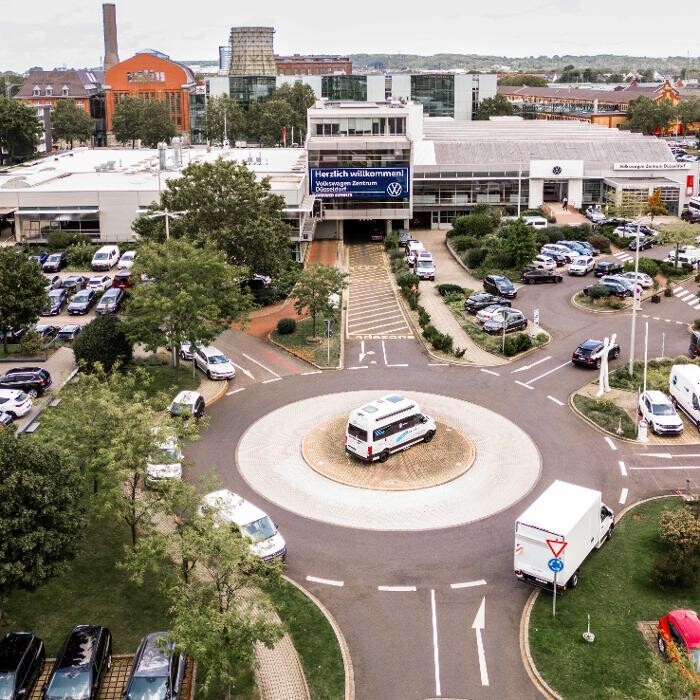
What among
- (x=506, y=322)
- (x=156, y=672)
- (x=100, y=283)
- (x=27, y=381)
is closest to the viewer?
(x=156, y=672)

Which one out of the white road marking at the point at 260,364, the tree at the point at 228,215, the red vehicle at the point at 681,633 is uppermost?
the tree at the point at 228,215

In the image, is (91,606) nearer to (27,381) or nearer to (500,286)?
(27,381)

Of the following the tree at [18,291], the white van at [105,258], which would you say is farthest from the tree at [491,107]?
the tree at [18,291]

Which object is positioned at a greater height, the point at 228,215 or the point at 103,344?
the point at 228,215

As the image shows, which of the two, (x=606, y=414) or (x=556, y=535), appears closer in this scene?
(x=556, y=535)

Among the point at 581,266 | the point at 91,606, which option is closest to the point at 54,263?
the point at 581,266

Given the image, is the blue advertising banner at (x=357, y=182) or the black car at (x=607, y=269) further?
the blue advertising banner at (x=357, y=182)

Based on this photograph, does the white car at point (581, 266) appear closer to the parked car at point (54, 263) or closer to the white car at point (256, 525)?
the parked car at point (54, 263)

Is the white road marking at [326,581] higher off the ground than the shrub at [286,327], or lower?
lower
